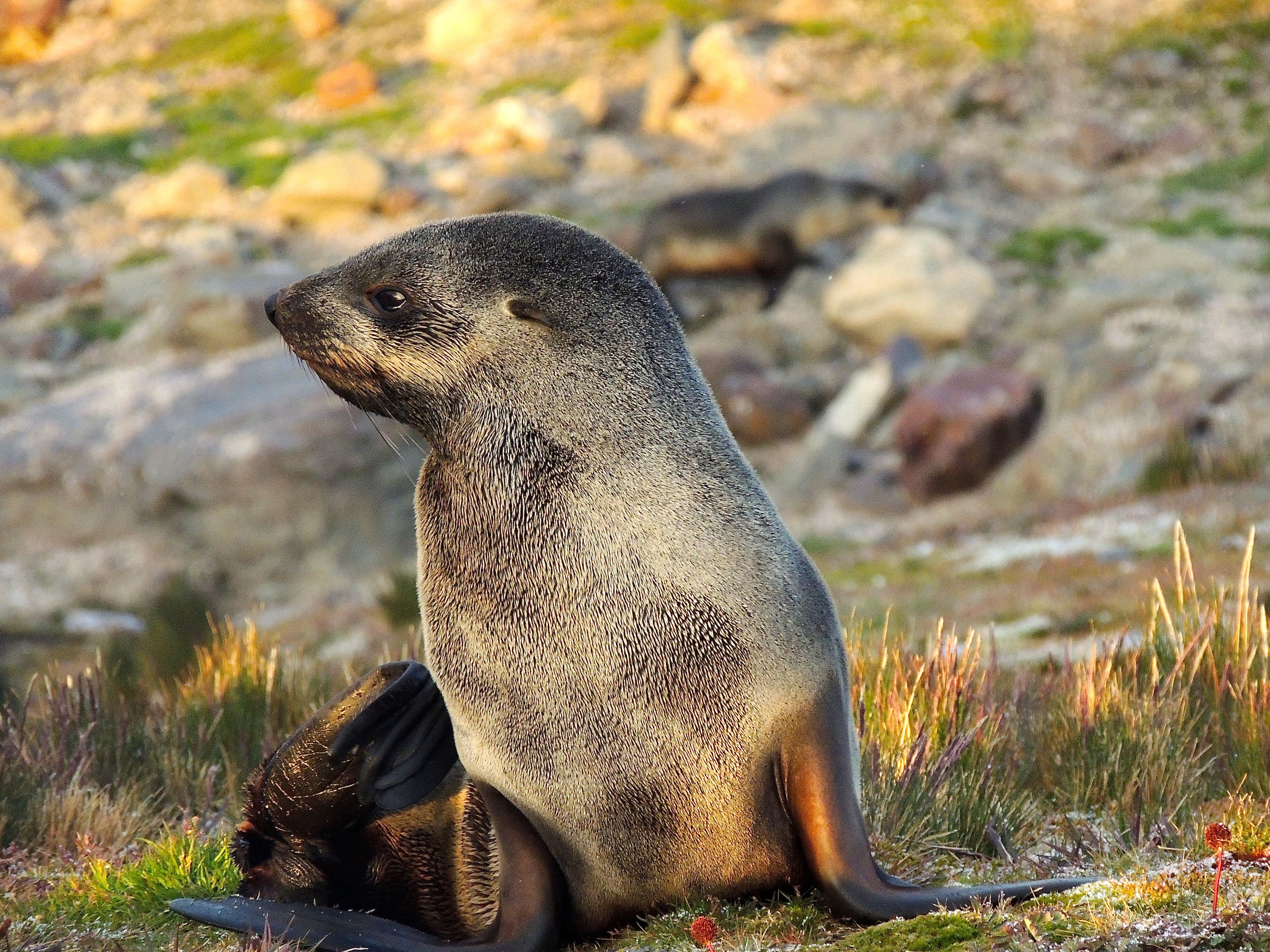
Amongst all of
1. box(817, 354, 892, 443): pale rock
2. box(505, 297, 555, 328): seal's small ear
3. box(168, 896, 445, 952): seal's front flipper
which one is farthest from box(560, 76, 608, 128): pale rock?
box(168, 896, 445, 952): seal's front flipper

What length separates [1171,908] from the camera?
154 inches

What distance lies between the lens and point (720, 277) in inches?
1144

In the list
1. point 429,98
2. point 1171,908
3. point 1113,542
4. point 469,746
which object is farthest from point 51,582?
point 429,98

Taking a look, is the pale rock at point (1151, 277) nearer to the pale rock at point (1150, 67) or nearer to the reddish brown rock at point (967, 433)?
the reddish brown rock at point (967, 433)

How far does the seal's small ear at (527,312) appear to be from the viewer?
15.7 ft

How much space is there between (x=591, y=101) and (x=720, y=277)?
11.7 m

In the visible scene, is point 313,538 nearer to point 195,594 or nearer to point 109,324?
Answer: point 195,594

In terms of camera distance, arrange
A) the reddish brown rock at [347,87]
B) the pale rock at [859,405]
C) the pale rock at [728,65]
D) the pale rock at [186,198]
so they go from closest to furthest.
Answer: the pale rock at [859,405] → the pale rock at [186,198] → the pale rock at [728,65] → the reddish brown rock at [347,87]

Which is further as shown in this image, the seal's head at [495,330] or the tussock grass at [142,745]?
the tussock grass at [142,745]

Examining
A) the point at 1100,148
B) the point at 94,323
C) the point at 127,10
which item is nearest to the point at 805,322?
the point at 1100,148

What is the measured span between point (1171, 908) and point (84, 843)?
3796 millimetres

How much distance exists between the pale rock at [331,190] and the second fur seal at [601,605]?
3007 cm

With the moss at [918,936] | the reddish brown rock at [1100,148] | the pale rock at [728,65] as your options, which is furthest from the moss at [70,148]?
the moss at [918,936]

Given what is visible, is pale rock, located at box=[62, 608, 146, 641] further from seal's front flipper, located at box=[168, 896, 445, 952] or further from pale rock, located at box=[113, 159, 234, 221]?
pale rock, located at box=[113, 159, 234, 221]
